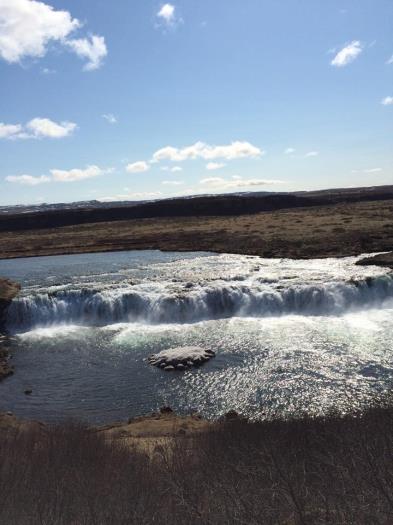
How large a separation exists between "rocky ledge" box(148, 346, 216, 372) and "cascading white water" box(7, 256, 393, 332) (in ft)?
22.7

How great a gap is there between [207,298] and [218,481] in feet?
74.0

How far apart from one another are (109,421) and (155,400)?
222 centimetres

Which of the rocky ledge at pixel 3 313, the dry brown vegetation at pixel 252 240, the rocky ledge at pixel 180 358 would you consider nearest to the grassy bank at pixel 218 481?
the rocky ledge at pixel 180 358

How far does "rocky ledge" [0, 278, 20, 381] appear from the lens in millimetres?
23438

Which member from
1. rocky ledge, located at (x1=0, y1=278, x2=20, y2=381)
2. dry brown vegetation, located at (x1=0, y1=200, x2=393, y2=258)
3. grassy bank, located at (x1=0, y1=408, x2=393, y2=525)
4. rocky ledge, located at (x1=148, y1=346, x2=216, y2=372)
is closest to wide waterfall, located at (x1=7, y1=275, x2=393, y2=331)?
rocky ledge, located at (x1=0, y1=278, x2=20, y2=381)

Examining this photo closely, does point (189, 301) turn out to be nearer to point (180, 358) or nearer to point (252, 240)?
point (180, 358)

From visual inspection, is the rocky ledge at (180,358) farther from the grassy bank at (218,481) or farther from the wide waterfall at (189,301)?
the grassy bank at (218,481)

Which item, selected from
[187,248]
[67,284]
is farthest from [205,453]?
[187,248]

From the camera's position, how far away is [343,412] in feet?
Answer: 52.9

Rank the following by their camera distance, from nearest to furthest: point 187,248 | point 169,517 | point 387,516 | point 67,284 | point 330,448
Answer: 1. point 387,516
2. point 169,517
3. point 330,448
4. point 67,284
5. point 187,248

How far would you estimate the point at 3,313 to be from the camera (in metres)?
32.5

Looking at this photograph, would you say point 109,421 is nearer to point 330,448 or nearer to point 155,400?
point 155,400

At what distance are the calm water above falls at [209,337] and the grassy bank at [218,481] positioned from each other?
23.1 feet

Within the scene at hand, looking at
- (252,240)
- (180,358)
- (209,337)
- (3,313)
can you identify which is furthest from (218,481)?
(252,240)
